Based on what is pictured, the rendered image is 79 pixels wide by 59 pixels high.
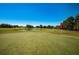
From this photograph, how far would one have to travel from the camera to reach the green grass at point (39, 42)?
2777 millimetres

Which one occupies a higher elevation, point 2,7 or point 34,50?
point 2,7

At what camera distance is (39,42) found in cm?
282

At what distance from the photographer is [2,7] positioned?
9.20 ft

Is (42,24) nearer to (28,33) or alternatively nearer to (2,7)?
(28,33)

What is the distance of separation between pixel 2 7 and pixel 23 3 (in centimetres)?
31

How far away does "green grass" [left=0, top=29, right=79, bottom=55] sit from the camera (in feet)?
9.11

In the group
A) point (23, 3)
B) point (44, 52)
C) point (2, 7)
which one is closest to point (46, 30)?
point (44, 52)

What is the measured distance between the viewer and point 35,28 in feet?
9.37

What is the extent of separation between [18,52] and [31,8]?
0.66 m

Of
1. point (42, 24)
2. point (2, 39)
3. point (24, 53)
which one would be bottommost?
point (24, 53)

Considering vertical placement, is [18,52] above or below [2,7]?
below

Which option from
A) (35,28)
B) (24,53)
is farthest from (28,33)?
(24,53)

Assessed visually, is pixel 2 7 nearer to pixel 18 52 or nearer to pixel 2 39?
pixel 2 39

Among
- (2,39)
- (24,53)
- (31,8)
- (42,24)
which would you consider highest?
(31,8)
